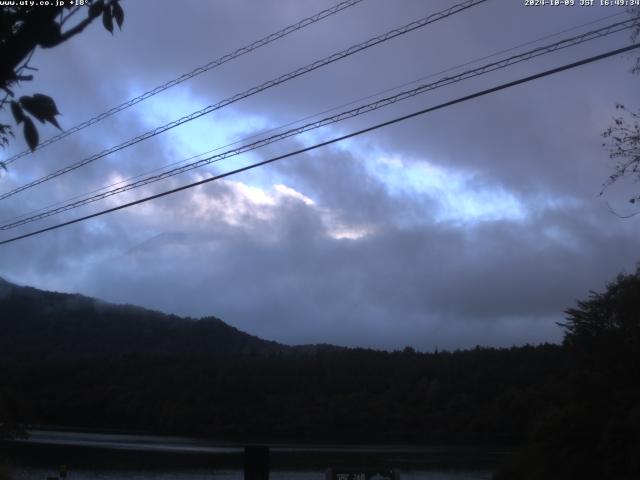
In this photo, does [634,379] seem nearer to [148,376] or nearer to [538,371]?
[538,371]

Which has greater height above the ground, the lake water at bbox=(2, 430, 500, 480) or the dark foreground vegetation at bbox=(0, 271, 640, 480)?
the dark foreground vegetation at bbox=(0, 271, 640, 480)

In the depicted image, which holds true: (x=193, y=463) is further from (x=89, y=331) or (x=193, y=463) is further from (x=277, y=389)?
(x=89, y=331)

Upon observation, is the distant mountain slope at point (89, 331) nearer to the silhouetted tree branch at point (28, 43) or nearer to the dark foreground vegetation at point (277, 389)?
the dark foreground vegetation at point (277, 389)

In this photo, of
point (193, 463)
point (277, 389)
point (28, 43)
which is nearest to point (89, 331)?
point (277, 389)

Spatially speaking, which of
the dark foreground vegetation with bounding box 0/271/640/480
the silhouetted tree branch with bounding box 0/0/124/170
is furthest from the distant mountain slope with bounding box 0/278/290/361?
the silhouetted tree branch with bounding box 0/0/124/170

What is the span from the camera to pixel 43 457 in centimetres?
4888

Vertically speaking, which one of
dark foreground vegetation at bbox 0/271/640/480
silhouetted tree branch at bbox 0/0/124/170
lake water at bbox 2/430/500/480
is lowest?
lake water at bbox 2/430/500/480

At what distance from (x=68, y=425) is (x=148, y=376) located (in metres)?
11.7

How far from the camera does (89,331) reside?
408ft

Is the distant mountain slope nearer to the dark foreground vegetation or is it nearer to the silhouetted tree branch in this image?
the dark foreground vegetation

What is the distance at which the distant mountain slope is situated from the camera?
10550 centimetres

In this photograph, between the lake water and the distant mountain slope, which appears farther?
the distant mountain slope

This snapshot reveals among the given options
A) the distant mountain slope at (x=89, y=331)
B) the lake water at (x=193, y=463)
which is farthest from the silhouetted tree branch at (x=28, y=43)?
the distant mountain slope at (x=89, y=331)

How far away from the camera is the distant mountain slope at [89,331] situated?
10550 cm
